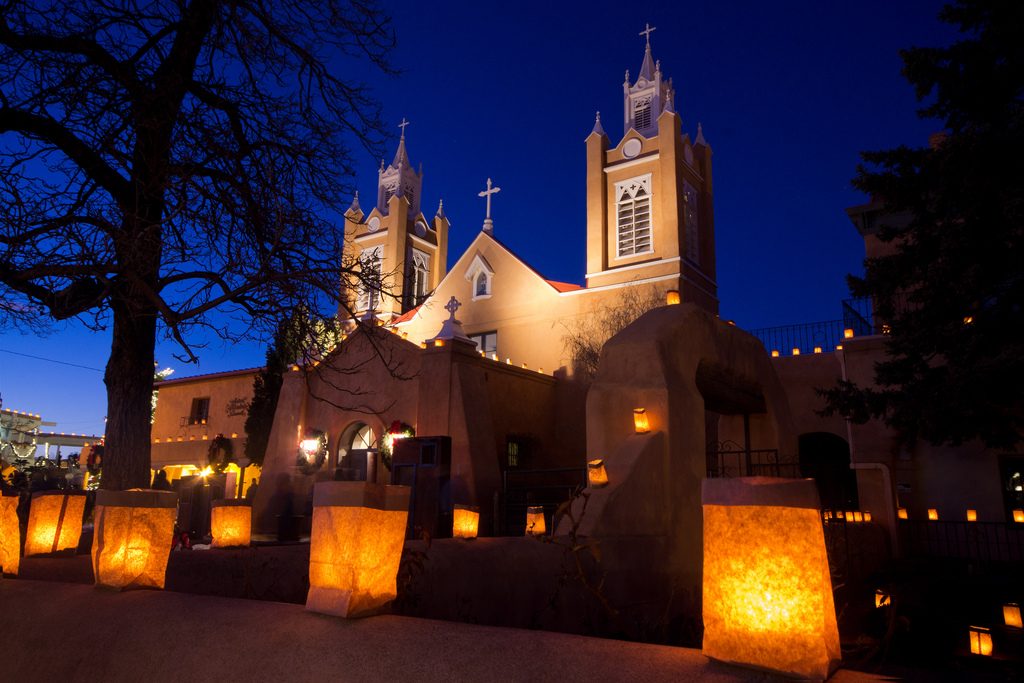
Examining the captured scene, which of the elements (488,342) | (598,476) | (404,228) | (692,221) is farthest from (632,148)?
(598,476)

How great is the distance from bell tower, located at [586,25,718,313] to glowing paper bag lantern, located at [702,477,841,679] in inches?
786

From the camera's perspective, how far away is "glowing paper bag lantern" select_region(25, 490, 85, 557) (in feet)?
24.3

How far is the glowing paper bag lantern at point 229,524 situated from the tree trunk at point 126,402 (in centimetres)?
144

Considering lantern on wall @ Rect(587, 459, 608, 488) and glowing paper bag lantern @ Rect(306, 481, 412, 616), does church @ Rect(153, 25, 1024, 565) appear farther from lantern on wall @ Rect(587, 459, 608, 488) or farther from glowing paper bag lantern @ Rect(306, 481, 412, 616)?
glowing paper bag lantern @ Rect(306, 481, 412, 616)

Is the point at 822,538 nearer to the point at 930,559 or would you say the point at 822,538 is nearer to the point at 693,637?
the point at 693,637

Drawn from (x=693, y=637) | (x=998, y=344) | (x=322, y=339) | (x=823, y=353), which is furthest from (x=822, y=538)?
(x=823, y=353)

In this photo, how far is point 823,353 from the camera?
20.5 meters

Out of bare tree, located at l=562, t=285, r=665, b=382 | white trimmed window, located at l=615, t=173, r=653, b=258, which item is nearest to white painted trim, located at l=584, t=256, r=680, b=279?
white trimmed window, located at l=615, t=173, r=653, b=258

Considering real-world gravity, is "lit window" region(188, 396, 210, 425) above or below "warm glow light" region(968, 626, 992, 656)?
above

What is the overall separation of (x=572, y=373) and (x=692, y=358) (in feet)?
37.8

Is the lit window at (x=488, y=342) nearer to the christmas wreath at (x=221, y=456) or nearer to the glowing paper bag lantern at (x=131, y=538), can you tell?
the christmas wreath at (x=221, y=456)

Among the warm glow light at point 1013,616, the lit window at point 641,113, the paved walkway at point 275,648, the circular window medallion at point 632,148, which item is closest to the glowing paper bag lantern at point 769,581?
the paved walkway at point 275,648

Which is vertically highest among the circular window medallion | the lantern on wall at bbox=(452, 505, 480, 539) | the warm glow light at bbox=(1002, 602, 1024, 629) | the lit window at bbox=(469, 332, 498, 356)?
the circular window medallion

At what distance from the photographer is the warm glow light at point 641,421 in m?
10.4
